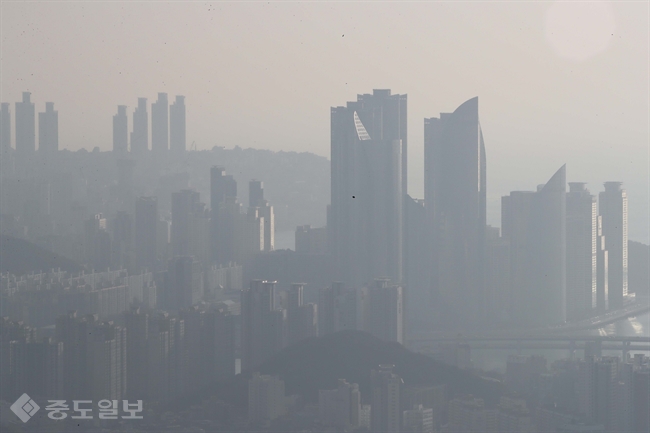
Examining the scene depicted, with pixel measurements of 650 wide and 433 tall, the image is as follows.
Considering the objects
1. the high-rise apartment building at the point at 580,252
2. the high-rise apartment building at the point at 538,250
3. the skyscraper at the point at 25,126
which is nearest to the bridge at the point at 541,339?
the high-rise apartment building at the point at 538,250

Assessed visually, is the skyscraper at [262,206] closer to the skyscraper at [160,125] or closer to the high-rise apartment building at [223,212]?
the high-rise apartment building at [223,212]

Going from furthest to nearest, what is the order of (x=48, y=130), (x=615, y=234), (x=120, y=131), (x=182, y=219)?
(x=615, y=234) → (x=182, y=219) → (x=120, y=131) → (x=48, y=130)

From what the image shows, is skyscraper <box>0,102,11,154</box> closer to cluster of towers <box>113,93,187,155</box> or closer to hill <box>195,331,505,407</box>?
cluster of towers <box>113,93,187,155</box>

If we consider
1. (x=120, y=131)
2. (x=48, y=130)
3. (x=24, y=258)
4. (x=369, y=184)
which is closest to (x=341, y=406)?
(x=24, y=258)

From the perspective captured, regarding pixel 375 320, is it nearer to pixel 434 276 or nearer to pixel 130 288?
pixel 130 288

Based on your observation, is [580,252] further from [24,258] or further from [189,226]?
[24,258]
